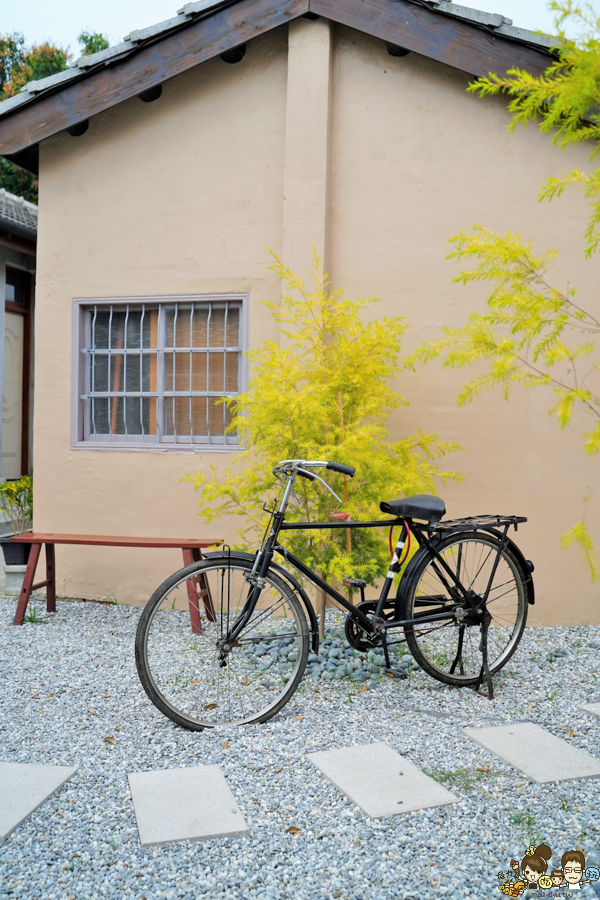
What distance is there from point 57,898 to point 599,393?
170 inches

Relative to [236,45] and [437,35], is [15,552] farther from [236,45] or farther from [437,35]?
[437,35]

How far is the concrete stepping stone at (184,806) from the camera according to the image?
223cm

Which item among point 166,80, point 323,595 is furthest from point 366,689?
point 166,80

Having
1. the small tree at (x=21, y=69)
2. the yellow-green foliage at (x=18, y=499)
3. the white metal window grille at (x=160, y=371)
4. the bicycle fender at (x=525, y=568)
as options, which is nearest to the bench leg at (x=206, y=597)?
the bicycle fender at (x=525, y=568)

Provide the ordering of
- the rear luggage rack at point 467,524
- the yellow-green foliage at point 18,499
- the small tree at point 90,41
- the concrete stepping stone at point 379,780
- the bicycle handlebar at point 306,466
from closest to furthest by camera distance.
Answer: the concrete stepping stone at point 379,780 → the bicycle handlebar at point 306,466 → the rear luggage rack at point 467,524 → the yellow-green foliage at point 18,499 → the small tree at point 90,41

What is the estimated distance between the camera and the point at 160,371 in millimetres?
5539

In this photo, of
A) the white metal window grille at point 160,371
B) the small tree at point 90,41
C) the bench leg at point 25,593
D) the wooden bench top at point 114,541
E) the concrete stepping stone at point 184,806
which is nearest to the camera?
the concrete stepping stone at point 184,806

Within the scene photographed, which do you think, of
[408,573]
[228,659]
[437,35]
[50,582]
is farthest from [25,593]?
[437,35]

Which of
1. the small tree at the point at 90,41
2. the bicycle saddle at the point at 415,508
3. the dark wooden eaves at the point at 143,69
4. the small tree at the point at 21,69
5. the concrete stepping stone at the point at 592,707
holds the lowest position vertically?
the concrete stepping stone at the point at 592,707

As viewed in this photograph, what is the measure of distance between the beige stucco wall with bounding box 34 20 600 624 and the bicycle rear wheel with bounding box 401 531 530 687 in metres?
1.13

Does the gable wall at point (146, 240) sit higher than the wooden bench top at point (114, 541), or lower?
higher

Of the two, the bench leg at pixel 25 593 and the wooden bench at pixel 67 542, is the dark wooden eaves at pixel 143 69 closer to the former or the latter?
the wooden bench at pixel 67 542

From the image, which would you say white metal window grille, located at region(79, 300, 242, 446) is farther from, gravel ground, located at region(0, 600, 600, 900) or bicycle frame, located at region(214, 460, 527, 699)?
bicycle frame, located at region(214, 460, 527, 699)

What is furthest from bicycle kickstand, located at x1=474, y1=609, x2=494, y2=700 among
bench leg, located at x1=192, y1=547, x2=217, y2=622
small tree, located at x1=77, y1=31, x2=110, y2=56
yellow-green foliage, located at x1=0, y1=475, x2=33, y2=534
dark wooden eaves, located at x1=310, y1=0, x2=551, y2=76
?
small tree, located at x1=77, y1=31, x2=110, y2=56
